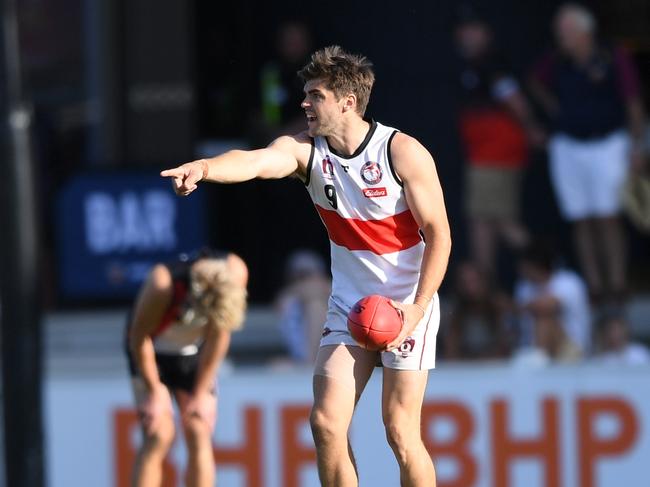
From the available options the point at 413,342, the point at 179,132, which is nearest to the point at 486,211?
the point at 179,132

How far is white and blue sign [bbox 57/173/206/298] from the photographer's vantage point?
39.9 ft

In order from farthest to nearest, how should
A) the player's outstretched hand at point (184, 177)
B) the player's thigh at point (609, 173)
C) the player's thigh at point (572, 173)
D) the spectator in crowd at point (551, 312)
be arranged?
the player's thigh at point (572, 173) → the player's thigh at point (609, 173) → the spectator in crowd at point (551, 312) → the player's outstretched hand at point (184, 177)

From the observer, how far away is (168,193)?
12.2 meters

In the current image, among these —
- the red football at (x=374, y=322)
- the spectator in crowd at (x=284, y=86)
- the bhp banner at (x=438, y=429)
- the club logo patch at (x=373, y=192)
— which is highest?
the spectator in crowd at (x=284, y=86)

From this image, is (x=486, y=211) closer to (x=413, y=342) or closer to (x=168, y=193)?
(x=168, y=193)

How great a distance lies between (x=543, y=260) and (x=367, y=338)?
5172 mm

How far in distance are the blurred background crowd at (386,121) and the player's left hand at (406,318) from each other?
4.76 m

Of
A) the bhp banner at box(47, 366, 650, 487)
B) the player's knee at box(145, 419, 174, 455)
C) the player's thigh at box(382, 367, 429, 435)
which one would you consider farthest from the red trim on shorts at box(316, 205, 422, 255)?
the bhp banner at box(47, 366, 650, 487)

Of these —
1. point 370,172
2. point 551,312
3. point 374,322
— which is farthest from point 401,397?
point 551,312

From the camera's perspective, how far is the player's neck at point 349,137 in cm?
631

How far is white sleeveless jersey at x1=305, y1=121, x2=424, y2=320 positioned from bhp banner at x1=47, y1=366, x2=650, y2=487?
4.28m

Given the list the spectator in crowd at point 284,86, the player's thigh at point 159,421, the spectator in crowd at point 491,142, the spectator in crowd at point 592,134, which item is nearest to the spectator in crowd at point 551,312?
the spectator in crowd at point 592,134

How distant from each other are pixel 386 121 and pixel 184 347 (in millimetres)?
4802

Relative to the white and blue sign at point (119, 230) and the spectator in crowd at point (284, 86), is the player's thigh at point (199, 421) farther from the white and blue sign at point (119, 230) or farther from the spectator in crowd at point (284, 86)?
the spectator in crowd at point (284, 86)
